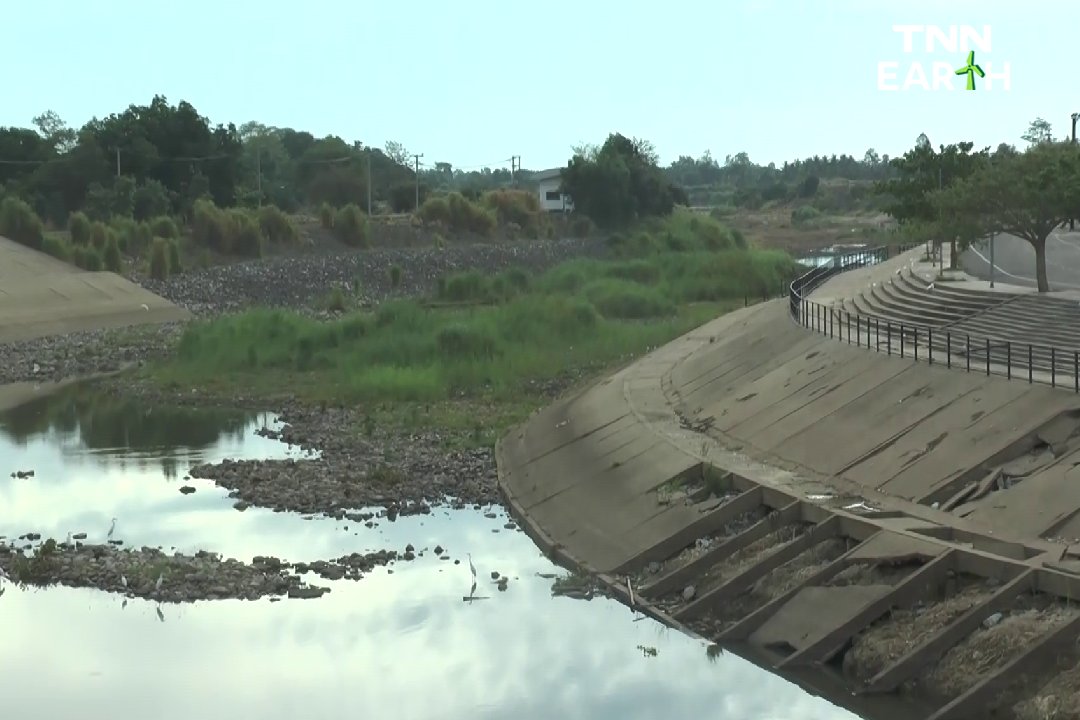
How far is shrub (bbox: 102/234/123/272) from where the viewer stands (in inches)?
3464

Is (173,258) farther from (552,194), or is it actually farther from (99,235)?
(552,194)


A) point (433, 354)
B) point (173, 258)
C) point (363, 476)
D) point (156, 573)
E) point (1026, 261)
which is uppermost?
point (1026, 261)

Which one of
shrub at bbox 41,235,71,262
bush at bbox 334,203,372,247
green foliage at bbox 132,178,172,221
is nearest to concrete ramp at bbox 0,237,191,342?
shrub at bbox 41,235,71,262

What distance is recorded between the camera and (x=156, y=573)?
1093 inches

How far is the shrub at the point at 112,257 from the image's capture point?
87988 millimetres

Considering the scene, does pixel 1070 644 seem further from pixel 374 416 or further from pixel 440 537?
pixel 374 416

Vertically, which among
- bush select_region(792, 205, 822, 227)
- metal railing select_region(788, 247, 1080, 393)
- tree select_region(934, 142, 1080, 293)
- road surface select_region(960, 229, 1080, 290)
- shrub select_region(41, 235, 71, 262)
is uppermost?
tree select_region(934, 142, 1080, 293)

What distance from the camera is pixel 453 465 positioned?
126 feet

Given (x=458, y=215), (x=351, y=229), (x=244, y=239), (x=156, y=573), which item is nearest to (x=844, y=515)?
(x=156, y=573)

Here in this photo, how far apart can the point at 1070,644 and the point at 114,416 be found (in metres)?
36.8

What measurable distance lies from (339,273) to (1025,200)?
194 feet

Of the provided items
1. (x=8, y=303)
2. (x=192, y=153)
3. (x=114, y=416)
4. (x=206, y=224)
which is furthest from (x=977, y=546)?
(x=192, y=153)

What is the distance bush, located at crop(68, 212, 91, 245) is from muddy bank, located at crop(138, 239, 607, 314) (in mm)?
7157

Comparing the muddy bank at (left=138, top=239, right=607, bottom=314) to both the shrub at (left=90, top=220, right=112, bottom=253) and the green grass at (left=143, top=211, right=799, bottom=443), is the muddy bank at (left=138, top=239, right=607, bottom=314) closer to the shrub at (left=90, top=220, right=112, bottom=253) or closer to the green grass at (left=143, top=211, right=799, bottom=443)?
the shrub at (left=90, top=220, right=112, bottom=253)
